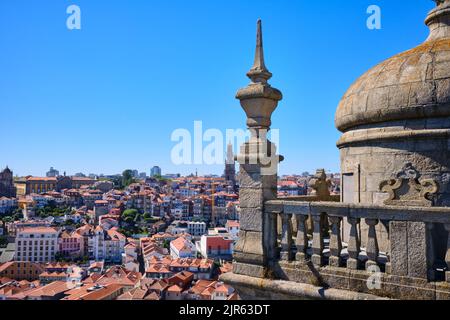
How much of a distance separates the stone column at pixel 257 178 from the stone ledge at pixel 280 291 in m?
0.13

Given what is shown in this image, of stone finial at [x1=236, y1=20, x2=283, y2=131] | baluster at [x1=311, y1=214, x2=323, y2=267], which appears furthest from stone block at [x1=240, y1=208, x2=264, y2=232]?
stone finial at [x1=236, y1=20, x2=283, y2=131]

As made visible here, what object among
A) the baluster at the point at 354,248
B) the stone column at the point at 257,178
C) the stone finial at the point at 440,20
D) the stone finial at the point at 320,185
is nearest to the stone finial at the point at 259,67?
the stone column at the point at 257,178

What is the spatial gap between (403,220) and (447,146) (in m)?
1.90

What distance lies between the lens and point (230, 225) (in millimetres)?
112250

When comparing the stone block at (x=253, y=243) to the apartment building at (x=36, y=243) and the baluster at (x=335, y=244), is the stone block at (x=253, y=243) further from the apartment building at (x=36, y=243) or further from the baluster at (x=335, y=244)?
the apartment building at (x=36, y=243)

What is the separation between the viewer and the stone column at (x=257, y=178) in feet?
19.4

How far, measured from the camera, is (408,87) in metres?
6.32

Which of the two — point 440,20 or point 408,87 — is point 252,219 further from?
point 440,20

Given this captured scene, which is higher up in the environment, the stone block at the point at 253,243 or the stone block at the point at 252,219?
the stone block at the point at 252,219

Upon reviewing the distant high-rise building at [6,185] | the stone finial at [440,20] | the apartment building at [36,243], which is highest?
the stone finial at [440,20]

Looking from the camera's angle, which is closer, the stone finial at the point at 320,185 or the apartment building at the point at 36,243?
the stone finial at the point at 320,185

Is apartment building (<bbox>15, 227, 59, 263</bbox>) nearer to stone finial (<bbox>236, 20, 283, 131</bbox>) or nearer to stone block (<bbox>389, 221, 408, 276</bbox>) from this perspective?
stone finial (<bbox>236, 20, 283, 131</bbox>)

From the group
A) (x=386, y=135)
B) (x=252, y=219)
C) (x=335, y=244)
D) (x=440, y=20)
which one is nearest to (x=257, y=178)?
(x=252, y=219)

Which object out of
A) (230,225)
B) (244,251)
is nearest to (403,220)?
(244,251)
